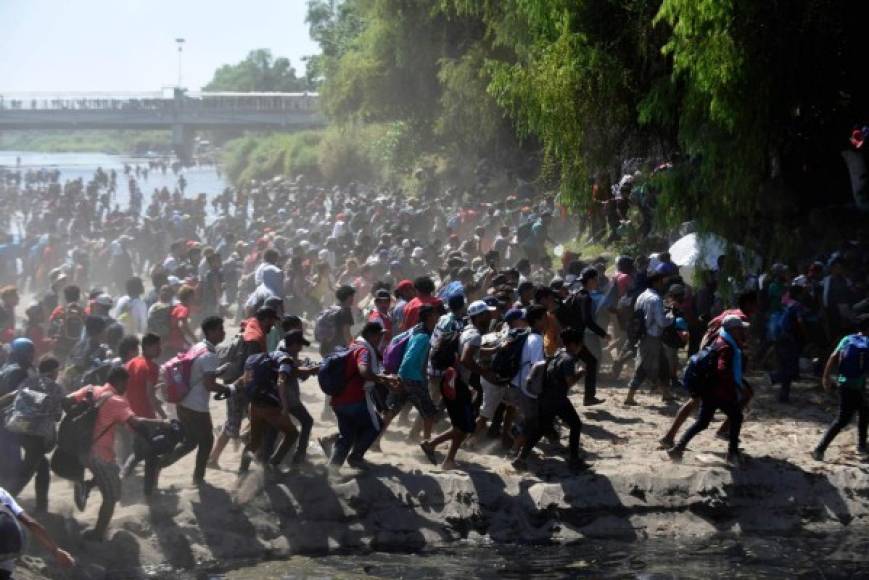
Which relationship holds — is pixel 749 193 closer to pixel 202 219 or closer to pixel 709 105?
pixel 709 105

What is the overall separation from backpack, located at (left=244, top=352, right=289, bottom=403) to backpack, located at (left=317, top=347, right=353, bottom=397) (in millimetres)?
355

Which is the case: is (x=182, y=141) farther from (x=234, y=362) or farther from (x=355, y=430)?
(x=355, y=430)

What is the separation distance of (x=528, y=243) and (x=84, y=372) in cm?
1052

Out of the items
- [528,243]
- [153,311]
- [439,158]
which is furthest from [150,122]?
[153,311]

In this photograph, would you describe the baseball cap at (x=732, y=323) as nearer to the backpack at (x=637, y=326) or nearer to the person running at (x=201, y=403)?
the backpack at (x=637, y=326)

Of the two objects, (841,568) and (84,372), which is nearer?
(841,568)

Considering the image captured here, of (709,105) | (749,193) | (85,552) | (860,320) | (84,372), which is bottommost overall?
(85,552)

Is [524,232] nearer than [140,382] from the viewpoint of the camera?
No

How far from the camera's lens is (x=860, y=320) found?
1135cm

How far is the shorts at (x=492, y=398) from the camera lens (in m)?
11.2

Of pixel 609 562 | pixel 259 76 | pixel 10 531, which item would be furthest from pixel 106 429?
pixel 259 76

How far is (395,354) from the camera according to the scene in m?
11.4

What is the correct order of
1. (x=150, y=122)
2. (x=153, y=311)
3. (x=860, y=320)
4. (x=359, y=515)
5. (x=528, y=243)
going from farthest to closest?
(x=150, y=122) < (x=528, y=243) < (x=153, y=311) < (x=860, y=320) < (x=359, y=515)

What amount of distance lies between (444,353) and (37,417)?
128 inches
